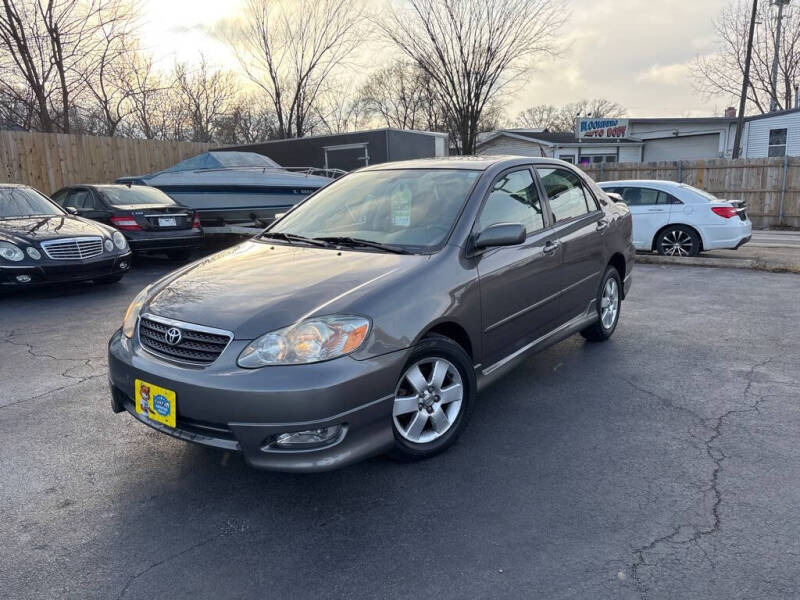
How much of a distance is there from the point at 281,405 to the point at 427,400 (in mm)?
897

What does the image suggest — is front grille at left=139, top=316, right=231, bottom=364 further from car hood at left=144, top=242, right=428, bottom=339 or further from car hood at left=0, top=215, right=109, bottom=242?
car hood at left=0, top=215, right=109, bottom=242

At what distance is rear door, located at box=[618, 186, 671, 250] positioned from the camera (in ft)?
34.5

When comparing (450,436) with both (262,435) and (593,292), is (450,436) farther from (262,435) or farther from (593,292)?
(593,292)

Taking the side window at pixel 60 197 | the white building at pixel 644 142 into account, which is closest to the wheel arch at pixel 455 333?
the side window at pixel 60 197

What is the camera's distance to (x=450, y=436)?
324 centimetres

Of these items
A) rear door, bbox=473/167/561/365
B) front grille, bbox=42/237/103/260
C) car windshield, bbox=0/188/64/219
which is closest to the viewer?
rear door, bbox=473/167/561/365

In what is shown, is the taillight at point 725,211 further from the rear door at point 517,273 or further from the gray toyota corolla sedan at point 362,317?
the rear door at point 517,273

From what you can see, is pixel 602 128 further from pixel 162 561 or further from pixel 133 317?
pixel 162 561

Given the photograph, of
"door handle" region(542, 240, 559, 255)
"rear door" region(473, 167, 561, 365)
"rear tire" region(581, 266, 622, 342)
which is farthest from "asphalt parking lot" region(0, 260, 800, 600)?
"door handle" region(542, 240, 559, 255)

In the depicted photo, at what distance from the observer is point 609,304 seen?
5.32 metres

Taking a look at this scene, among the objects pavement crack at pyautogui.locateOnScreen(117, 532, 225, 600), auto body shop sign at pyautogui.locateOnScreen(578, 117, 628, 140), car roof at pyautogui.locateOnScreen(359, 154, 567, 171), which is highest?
auto body shop sign at pyautogui.locateOnScreen(578, 117, 628, 140)

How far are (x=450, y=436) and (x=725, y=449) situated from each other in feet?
5.14

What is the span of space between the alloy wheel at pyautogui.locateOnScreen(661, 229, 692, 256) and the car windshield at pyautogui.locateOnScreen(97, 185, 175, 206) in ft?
29.3

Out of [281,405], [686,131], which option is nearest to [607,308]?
A: [281,405]
